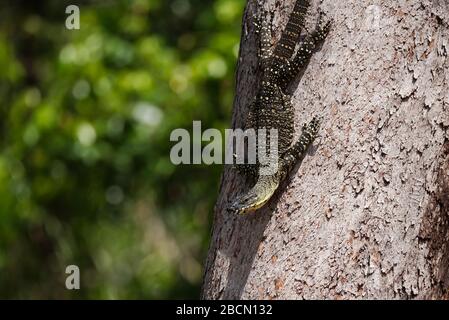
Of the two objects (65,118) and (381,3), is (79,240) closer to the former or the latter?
(65,118)

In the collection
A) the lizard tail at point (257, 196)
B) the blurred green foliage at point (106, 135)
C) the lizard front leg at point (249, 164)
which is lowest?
the lizard tail at point (257, 196)

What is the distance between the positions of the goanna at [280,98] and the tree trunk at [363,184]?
6cm

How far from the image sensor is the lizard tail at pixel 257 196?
138 inches

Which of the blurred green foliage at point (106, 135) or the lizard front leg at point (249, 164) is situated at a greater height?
the blurred green foliage at point (106, 135)

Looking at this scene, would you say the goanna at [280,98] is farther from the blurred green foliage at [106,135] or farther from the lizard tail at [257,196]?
the blurred green foliage at [106,135]

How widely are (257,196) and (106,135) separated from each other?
3.99m

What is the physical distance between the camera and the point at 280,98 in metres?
3.73

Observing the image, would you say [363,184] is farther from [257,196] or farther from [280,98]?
[280,98]

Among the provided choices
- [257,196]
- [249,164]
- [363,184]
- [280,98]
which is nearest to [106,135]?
[249,164]

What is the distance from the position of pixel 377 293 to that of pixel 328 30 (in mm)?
1320

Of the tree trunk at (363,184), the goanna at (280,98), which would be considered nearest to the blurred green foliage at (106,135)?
the goanna at (280,98)

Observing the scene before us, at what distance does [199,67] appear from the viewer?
22.5 ft

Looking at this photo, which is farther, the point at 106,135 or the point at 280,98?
the point at 106,135

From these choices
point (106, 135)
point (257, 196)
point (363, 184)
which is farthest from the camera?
point (106, 135)
